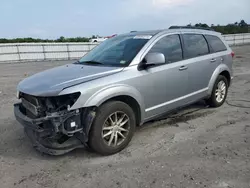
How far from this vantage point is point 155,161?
A: 3445 millimetres

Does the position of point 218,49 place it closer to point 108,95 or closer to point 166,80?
point 166,80

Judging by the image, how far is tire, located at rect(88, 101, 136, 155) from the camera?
3.45m

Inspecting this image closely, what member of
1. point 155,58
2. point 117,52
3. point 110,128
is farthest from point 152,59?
point 110,128

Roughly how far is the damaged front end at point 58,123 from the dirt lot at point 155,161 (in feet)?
0.98

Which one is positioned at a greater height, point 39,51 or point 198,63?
point 39,51

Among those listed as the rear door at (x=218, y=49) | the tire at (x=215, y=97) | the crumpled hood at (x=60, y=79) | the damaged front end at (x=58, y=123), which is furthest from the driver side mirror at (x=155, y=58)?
the tire at (x=215, y=97)

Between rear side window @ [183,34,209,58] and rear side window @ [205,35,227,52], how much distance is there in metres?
0.19

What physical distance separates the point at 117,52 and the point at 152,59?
28.6 inches

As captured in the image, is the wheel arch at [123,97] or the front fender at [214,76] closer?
the wheel arch at [123,97]

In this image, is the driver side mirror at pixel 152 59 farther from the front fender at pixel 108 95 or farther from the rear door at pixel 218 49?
the rear door at pixel 218 49

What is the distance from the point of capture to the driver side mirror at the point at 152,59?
387 cm

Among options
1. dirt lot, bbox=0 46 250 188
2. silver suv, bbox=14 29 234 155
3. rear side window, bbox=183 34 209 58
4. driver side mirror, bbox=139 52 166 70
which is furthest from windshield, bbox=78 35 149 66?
dirt lot, bbox=0 46 250 188

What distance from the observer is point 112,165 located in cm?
342

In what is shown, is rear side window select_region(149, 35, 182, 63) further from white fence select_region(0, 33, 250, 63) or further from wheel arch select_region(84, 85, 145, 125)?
white fence select_region(0, 33, 250, 63)
